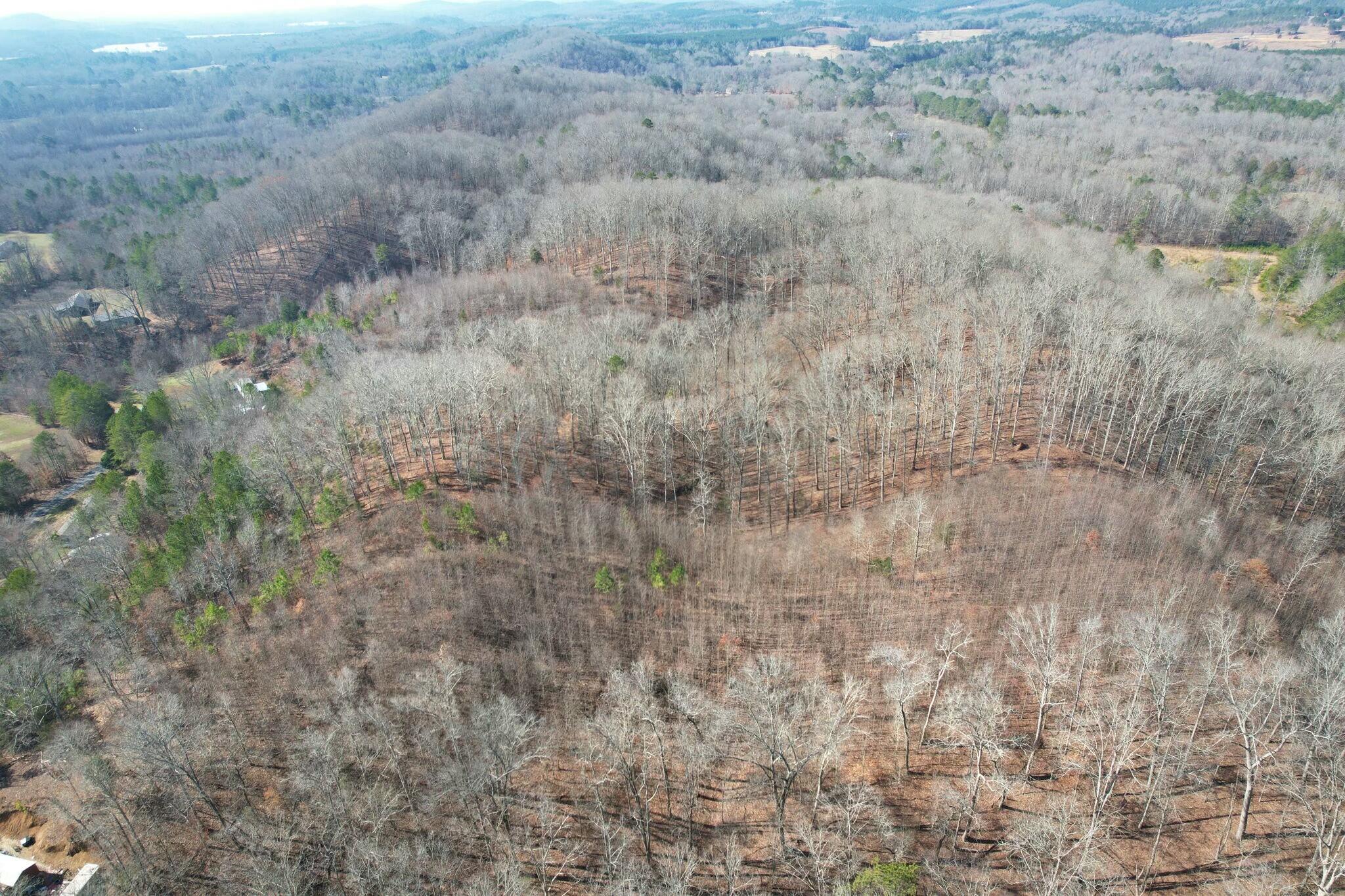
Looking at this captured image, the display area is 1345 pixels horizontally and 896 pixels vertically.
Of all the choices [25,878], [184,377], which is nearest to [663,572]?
[25,878]

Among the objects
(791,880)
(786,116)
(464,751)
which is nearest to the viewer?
(791,880)

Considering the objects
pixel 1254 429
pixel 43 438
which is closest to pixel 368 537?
pixel 43 438

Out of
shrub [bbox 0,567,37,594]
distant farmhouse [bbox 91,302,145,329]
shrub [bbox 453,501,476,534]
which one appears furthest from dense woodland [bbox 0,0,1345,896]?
distant farmhouse [bbox 91,302,145,329]

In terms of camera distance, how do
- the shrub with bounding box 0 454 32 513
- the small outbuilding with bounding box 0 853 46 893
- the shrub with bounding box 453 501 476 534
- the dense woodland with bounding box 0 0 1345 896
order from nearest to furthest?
the small outbuilding with bounding box 0 853 46 893 < the dense woodland with bounding box 0 0 1345 896 < the shrub with bounding box 453 501 476 534 < the shrub with bounding box 0 454 32 513

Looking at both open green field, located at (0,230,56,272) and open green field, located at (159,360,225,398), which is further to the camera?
open green field, located at (0,230,56,272)

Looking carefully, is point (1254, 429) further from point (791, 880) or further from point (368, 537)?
point (368, 537)

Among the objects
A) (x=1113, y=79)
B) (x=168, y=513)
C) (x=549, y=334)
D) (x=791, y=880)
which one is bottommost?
(x=791, y=880)

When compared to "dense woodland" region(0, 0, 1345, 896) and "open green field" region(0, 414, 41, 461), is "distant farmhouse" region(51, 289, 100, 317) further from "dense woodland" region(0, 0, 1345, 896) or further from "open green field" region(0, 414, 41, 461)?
"open green field" region(0, 414, 41, 461)
